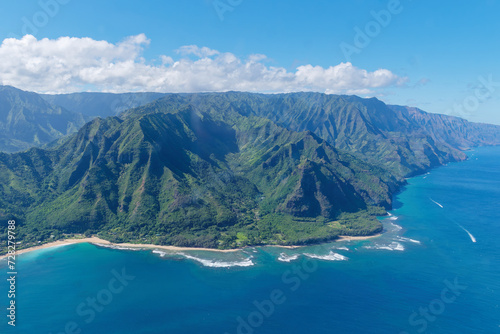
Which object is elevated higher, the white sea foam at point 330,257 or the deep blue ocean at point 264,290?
the white sea foam at point 330,257

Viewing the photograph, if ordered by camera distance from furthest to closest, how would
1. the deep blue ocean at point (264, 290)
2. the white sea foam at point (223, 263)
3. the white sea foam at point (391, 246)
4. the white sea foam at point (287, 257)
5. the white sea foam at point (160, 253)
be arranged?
the white sea foam at point (391, 246)
the white sea foam at point (160, 253)
the white sea foam at point (287, 257)
the white sea foam at point (223, 263)
the deep blue ocean at point (264, 290)

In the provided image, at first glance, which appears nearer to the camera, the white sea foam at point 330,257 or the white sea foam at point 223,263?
the white sea foam at point 223,263

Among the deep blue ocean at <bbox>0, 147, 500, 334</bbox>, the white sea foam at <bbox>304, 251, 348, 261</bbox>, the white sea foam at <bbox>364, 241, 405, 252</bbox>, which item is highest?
the white sea foam at <bbox>364, 241, 405, 252</bbox>

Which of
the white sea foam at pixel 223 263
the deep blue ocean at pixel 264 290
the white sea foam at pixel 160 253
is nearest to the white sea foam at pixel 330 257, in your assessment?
the deep blue ocean at pixel 264 290

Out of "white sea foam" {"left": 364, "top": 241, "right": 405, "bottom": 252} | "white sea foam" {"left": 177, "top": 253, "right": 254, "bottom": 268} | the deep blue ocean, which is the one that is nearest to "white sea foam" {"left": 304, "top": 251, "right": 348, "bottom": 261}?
the deep blue ocean

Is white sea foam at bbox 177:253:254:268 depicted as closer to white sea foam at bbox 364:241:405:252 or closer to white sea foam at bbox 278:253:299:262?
white sea foam at bbox 278:253:299:262

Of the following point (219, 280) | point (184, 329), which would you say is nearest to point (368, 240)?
point (219, 280)

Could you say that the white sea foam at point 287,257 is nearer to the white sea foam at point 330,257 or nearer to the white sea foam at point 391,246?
the white sea foam at point 330,257

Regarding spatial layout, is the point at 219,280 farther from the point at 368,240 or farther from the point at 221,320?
the point at 368,240
